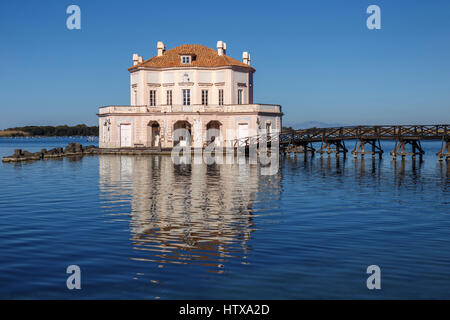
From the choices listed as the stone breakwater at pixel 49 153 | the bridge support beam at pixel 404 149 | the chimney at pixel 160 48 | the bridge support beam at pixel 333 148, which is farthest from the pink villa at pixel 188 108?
the bridge support beam at pixel 404 149

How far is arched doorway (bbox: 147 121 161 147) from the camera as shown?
5591 centimetres

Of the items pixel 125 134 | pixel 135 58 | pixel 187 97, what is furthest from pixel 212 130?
pixel 135 58

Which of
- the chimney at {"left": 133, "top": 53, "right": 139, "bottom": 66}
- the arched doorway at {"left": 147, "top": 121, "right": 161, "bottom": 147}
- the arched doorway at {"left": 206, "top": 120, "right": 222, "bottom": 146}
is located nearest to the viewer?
the arched doorway at {"left": 206, "top": 120, "right": 222, "bottom": 146}

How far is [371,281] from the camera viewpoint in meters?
8.74

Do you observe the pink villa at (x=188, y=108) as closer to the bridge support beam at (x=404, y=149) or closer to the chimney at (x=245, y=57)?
the chimney at (x=245, y=57)

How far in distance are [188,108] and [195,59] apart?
283 inches

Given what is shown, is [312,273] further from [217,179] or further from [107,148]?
[107,148]

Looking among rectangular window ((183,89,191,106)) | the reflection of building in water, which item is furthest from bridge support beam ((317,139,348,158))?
the reflection of building in water

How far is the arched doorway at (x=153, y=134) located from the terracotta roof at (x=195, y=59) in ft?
22.0

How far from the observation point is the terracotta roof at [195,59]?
56.7m

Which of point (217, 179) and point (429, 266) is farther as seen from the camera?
point (217, 179)

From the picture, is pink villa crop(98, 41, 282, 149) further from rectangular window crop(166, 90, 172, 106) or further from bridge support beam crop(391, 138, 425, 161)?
bridge support beam crop(391, 138, 425, 161)
